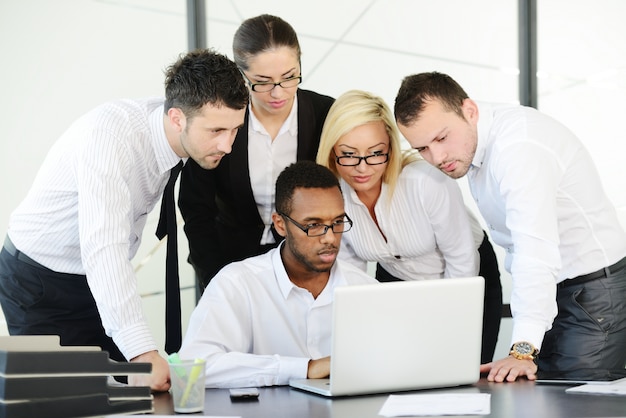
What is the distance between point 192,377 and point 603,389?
0.90m

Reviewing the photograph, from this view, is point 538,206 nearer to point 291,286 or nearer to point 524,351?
point 524,351

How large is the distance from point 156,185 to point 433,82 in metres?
0.86

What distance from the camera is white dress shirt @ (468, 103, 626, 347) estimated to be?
7.86ft

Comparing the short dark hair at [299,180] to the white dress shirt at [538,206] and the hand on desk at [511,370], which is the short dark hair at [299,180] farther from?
the hand on desk at [511,370]

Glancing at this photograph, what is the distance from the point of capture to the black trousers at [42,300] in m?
2.76

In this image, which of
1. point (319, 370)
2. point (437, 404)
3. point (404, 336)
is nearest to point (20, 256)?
point (319, 370)

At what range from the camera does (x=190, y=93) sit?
251 cm

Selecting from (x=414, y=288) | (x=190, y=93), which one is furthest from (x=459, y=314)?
(x=190, y=93)

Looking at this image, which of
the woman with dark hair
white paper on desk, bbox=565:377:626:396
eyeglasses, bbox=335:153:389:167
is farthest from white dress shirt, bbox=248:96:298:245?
white paper on desk, bbox=565:377:626:396

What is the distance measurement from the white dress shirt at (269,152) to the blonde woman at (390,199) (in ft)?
0.55

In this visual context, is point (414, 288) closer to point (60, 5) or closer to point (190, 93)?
point (190, 93)

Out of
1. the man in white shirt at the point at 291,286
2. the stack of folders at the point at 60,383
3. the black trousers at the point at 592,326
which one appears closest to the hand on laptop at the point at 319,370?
the man in white shirt at the point at 291,286

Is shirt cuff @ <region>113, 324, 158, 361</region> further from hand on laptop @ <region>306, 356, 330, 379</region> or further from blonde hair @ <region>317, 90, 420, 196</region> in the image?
blonde hair @ <region>317, 90, 420, 196</region>

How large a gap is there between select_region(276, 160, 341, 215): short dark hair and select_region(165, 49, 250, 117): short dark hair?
1.15 ft
